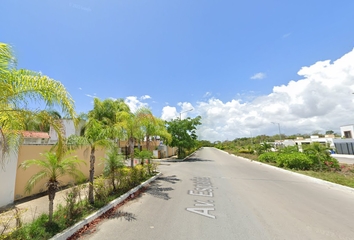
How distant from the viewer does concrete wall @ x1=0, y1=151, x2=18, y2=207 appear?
5191 mm

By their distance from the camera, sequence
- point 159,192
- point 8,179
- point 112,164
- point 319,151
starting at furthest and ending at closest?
point 319,151
point 159,192
point 112,164
point 8,179

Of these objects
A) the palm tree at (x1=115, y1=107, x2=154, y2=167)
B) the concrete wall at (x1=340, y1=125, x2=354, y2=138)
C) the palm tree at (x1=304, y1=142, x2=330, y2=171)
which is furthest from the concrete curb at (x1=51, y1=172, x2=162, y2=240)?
the concrete wall at (x1=340, y1=125, x2=354, y2=138)

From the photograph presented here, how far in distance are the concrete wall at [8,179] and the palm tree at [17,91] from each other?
179 centimetres

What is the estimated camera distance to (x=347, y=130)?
3881 centimetres

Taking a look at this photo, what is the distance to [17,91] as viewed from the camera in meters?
3.56

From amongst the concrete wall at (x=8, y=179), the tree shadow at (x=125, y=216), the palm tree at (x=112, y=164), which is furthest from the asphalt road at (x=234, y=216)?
the concrete wall at (x=8, y=179)

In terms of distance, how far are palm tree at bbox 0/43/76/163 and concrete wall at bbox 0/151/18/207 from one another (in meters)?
1.79

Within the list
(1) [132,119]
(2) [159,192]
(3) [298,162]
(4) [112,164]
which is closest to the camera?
(4) [112,164]

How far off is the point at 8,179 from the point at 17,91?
4046mm

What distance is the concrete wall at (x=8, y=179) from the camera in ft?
17.0

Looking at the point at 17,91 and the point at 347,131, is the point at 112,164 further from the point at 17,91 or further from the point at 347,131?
the point at 347,131

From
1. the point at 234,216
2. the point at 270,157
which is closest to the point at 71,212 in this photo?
the point at 234,216

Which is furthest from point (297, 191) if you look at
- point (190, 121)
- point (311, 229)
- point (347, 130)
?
point (347, 130)

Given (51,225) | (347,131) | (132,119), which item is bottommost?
(51,225)
